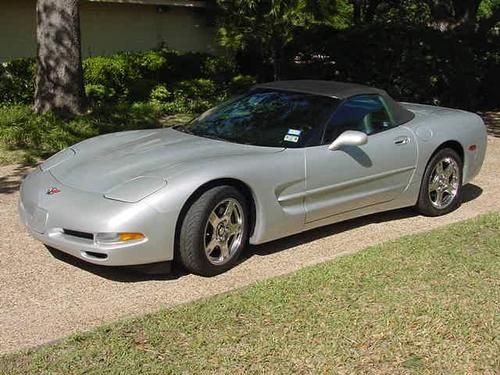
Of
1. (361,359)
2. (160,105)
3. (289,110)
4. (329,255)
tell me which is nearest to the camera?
(361,359)

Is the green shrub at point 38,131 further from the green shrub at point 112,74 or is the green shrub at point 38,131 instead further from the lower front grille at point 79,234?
the lower front grille at point 79,234

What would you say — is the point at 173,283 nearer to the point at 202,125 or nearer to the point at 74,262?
the point at 74,262

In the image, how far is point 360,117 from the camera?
5836 millimetres

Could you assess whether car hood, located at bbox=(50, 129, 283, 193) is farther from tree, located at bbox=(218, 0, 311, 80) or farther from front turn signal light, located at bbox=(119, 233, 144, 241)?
tree, located at bbox=(218, 0, 311, 80)

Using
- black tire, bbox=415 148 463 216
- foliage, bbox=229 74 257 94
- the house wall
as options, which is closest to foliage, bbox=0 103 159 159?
foliage, bbox=229 74 257 94

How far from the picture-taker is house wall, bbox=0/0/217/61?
15.3m

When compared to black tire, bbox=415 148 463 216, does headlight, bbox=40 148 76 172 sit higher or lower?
higher

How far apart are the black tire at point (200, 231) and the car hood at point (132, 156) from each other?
0.98ft

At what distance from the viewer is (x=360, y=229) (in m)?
6.00

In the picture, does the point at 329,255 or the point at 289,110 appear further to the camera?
the point at 289,110

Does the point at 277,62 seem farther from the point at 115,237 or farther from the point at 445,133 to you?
the point at 115,237

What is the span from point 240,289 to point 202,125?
189 centimetres

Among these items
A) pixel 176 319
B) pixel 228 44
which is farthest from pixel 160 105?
pixel 176 319

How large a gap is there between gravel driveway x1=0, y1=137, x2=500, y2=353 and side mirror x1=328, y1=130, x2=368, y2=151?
0.82 metres
